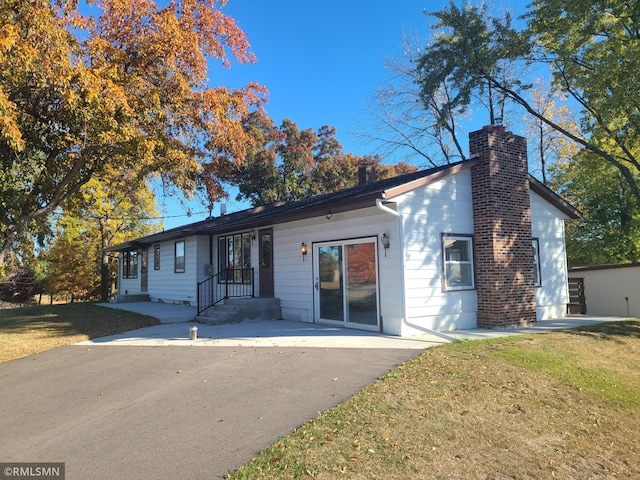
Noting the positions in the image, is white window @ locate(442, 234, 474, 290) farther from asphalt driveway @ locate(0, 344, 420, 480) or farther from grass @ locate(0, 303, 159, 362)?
grass @ locate(0, 303, 159, 362)

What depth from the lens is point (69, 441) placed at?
13.6 feet

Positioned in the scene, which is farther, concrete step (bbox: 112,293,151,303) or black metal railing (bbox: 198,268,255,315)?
concrete step (bbox: 112,293,151,303)

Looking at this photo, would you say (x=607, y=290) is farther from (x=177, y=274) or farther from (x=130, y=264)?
(x=130, y=264)

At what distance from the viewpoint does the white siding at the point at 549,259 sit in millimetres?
11914

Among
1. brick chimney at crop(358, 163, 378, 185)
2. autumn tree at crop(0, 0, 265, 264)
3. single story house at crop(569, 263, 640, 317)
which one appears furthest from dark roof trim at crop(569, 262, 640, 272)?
autumn tree at crop(0, 0, 265, 264)

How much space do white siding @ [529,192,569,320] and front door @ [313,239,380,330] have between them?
17.0 ft

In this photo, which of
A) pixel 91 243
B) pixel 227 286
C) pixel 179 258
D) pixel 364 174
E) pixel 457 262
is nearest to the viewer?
pixel 457 262

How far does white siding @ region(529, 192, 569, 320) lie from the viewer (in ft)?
39.1

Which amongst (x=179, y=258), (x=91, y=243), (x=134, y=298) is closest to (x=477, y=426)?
(x=179, y=258)

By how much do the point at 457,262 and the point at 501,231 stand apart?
135 centimetres

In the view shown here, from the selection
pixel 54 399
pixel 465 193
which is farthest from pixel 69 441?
pixel 465 193

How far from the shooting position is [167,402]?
5.18 m

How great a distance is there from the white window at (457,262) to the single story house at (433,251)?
0.03m

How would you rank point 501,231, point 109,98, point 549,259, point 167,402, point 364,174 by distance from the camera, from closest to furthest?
point 167,402 < point 109,98 < point 501,231 < point 549,259 < point 364,174
